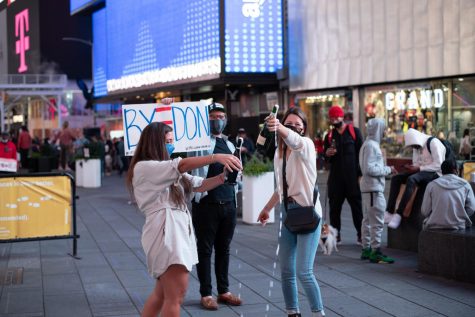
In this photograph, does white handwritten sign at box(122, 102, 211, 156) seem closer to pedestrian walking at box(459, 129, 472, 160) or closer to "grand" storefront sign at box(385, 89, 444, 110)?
pedestrian walking at box(459, 129, 472, 160)

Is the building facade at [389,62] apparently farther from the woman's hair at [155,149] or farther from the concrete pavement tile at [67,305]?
the woman's hair at [155,149]

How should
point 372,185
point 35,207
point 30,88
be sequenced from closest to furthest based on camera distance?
point 372,185
point 35,207
point 30,88

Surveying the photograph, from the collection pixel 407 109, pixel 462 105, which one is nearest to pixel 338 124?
pixel 462 105

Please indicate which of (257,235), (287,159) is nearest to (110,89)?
(257,235)

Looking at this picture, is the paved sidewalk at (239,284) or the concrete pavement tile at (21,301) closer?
the paved sidewalk at (239,284)

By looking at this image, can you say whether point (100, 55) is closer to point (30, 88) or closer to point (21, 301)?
point (30, 88)

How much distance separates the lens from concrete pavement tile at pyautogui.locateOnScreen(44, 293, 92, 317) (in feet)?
22.9

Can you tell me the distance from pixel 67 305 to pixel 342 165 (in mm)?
4709

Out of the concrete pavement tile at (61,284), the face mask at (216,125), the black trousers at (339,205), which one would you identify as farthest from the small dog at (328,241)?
the concrete pavement tile at (61,284)

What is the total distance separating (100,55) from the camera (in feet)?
148

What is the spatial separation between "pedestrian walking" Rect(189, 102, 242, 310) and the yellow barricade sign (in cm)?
358

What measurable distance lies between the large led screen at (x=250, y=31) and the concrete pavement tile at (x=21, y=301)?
1977cm

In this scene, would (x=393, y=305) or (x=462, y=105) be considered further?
(x=462, y=105)

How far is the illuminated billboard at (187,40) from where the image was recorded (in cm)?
2702
